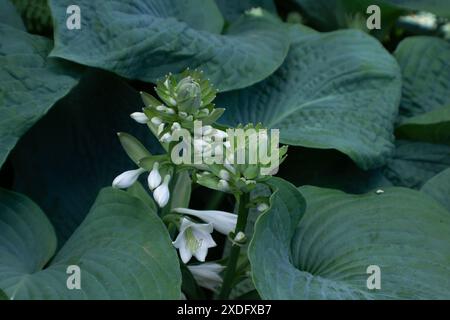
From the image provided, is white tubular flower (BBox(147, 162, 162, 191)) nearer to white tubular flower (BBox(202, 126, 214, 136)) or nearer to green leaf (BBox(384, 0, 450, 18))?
white tubular flower (BBox(202, 126, 214, 136))

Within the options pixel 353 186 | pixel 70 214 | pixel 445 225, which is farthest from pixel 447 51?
pixel 70 214

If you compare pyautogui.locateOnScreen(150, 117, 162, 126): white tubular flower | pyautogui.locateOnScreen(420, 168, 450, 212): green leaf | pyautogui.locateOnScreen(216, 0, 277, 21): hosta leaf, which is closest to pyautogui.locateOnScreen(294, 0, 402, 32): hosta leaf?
pyautogui.locateOnScreen(216, 0, 277, 21): hosta leaf

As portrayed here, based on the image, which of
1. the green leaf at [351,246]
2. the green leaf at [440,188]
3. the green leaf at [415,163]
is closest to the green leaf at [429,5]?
the green leaf at [415,163]

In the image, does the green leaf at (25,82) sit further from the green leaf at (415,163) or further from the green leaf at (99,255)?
the green leaf at (415,163)

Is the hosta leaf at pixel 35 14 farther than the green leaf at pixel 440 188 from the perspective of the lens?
Yes

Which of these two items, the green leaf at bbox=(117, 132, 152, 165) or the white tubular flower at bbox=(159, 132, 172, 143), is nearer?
the white tubular flower at bbox=(159, 132, 172, 143)

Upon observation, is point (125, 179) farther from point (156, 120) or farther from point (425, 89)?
point (425, 89)

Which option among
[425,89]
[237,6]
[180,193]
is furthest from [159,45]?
[425,89]
